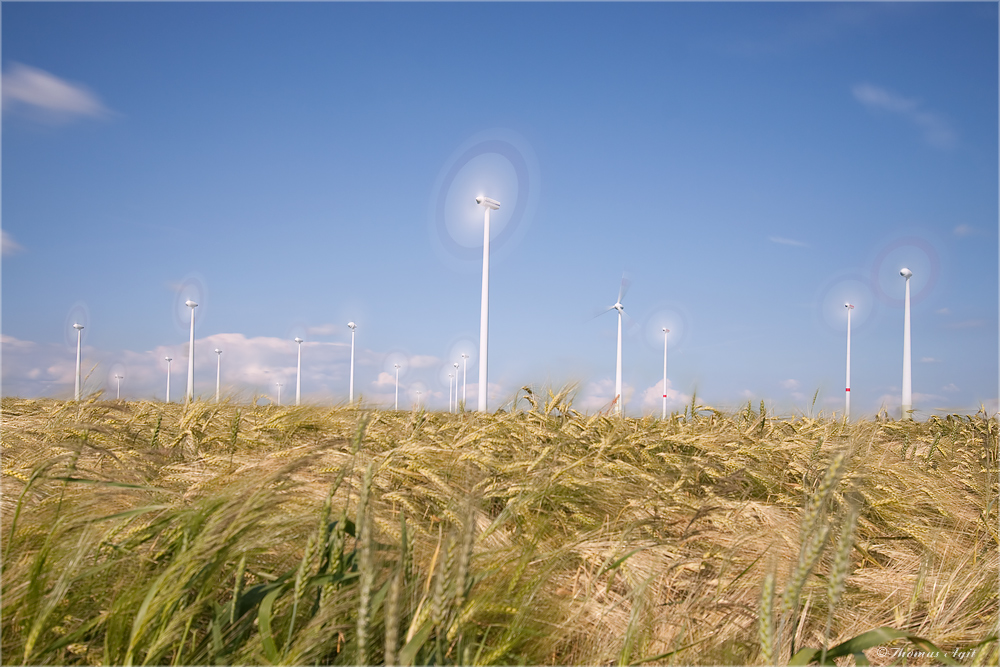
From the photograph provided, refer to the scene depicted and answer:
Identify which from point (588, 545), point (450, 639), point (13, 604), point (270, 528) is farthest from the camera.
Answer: point (588, 545)

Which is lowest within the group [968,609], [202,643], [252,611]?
[968,609]

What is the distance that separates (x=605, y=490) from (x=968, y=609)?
1857 millimetres

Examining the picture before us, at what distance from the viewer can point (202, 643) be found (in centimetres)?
197

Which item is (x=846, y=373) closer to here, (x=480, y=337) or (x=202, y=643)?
(x=480, y=337)

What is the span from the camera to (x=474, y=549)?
103 inches

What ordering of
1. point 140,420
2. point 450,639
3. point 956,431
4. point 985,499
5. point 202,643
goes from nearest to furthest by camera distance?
point 450,639 < point 202,643 < point 985,499 < point 140,420 < point 956,431

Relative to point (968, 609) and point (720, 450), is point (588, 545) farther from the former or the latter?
point (720, 450)

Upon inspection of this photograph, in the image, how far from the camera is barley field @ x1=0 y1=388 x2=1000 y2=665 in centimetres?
175

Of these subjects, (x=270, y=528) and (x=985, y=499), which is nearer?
(x=270, y=528)

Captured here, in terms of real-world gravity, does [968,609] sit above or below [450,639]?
below

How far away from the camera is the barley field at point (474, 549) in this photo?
68.7 inches

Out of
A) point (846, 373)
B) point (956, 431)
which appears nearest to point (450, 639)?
point (956, 431)

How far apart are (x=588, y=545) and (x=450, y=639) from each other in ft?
4.17

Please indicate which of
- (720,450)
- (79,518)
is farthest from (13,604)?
(720,450)
